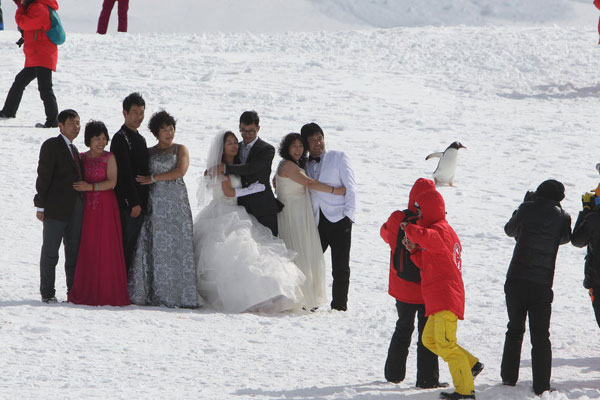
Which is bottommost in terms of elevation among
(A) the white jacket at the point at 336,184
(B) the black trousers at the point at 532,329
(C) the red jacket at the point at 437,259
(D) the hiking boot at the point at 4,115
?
(B) the black trousers at the point at 532,329

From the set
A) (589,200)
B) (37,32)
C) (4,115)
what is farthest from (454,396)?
(4,115)

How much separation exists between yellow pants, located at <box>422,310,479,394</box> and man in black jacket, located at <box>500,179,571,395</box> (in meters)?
0.47

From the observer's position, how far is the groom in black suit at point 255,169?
7000 millimetres

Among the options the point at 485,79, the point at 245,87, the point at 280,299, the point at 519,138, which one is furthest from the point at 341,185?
the point at 485,79

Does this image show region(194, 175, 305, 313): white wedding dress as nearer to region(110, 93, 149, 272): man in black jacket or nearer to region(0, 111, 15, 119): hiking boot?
region(110, 93, 149, 272): man in black jacket

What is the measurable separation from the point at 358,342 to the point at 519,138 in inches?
332

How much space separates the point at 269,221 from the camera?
23.5 ft

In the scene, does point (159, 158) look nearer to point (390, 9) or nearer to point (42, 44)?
point (42, 44)

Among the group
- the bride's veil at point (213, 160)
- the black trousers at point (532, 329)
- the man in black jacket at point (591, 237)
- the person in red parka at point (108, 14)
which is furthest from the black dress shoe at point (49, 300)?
the person in red parka at point (108, 14)

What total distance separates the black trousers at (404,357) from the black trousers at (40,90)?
24.2 feet

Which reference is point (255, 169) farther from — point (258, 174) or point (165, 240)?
point (165, 240)

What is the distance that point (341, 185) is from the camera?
7129 mm

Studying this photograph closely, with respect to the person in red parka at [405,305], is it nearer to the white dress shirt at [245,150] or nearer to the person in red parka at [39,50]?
Answer: the white dress shirt at [245,150]

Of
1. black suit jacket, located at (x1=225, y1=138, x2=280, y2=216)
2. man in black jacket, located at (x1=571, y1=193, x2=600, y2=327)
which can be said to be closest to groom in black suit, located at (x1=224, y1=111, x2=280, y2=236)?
black suit jacket, located at (x1=225, y1=138, x2=280, y2=216)
